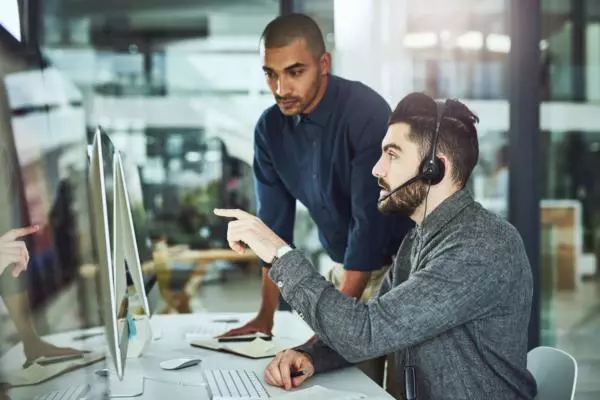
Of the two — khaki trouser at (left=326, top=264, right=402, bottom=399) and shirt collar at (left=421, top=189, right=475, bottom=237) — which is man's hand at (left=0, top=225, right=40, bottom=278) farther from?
khaki trouser at (left=326, top=264, right=402, bottom=399)

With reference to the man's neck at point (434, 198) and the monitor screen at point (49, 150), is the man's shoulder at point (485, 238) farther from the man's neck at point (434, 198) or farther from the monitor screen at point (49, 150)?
the monitor screen at point (49, 150)

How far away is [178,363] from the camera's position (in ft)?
6.20

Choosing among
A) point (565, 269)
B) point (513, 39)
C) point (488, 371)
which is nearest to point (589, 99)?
point (513, 39)

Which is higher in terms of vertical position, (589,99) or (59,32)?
(59,32)

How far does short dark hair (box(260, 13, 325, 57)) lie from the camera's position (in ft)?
7.27

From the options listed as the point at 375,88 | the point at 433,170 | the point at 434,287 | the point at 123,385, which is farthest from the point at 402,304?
the point at 375,88

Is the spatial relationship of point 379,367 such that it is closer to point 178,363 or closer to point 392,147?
point 178,363

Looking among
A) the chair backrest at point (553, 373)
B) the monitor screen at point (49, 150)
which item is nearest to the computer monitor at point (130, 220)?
the chair backrest at point (553, 373)

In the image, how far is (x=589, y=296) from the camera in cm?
379

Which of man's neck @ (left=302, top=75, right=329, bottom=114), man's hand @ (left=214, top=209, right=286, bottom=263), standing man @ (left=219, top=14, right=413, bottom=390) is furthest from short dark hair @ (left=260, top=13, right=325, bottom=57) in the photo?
man's hand @ (left=214, top=209, right=286, bottom=263)

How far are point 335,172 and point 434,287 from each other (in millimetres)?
864

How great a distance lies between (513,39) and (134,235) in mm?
2222

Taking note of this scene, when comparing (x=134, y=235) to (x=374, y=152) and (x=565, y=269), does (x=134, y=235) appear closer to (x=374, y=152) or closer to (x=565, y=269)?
(x=374, y=152)

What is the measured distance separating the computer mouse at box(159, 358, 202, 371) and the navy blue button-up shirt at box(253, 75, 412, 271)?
1.70ft
